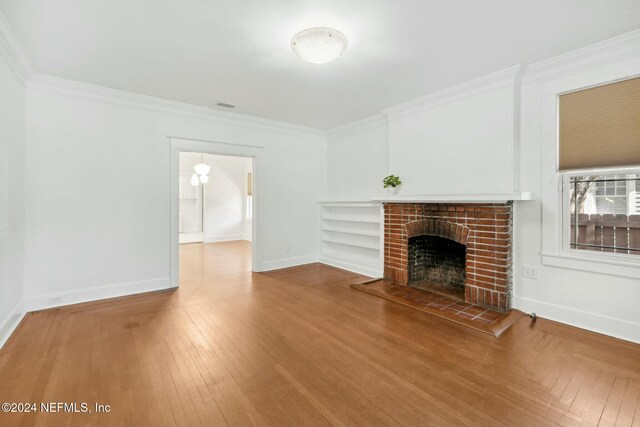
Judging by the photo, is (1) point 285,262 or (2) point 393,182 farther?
(1) point 285,262

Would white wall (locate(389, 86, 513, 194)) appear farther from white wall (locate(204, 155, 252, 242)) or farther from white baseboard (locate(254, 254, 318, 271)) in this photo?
white wall (locate(204, 155, 252, 242))

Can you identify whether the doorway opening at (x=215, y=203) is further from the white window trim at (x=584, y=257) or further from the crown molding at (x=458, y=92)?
the white window trim at (x=584, y=257)

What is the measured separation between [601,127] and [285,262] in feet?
15.1

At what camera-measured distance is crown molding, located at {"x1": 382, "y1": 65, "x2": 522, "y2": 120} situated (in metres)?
3.23

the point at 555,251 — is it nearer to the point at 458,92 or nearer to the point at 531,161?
the point at 531,161

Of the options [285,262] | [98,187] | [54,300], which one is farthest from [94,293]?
[285,262]

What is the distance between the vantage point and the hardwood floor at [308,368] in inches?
68.3

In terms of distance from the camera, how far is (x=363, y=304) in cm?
356

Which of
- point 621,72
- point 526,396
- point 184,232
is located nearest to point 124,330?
point 526,396

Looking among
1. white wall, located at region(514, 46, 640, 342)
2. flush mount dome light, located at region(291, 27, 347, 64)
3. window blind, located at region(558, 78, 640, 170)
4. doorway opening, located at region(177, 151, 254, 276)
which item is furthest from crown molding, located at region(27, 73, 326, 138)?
window blind, located at region(558, 78, 640, 170)

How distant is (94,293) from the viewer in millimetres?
3658

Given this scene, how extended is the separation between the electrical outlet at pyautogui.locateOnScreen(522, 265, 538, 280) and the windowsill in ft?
0.45

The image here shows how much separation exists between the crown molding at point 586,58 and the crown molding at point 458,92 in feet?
0.58

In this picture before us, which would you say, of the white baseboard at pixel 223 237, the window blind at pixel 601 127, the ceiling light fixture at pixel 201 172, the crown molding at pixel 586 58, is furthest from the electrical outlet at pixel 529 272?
the white baseboard at pixel 223 237
